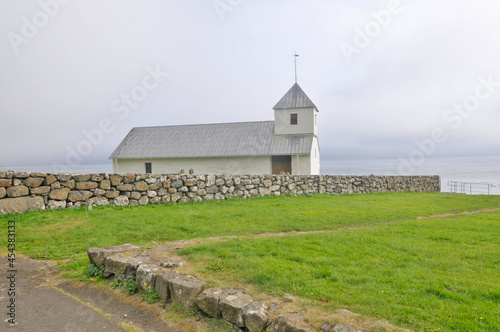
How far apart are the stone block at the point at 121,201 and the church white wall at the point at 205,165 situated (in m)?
16.7

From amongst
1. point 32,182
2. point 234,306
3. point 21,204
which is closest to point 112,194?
point 32,182

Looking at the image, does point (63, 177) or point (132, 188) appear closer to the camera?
point (63, 177)

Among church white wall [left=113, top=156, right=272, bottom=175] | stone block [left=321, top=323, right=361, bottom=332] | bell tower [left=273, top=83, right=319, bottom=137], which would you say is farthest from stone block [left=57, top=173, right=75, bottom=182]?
bell tower [left=273, top=83, right=319, bottom=137]

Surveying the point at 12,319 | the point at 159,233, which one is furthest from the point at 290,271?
the point at 159,233

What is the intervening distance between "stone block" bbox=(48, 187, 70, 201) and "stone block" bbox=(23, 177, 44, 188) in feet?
1.49

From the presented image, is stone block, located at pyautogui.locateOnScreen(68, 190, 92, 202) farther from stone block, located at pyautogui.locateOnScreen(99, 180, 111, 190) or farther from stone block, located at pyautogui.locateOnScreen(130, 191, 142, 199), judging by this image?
stone block, located at pyautogui.locateOnScreen(130, 191, 142, 199)

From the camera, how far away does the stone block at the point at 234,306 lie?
11.6 ft

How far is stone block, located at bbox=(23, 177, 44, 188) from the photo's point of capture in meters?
9.23

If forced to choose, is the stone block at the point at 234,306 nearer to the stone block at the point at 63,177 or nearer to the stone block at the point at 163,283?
the stone block at the point at 163,283

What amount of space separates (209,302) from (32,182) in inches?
326

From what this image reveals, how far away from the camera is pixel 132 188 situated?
11.4 meters

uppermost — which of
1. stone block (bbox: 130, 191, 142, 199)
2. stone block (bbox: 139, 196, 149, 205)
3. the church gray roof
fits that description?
the church gray roof

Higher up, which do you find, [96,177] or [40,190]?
[96,177]

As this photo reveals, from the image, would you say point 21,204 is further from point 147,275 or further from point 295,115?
point 295,115
